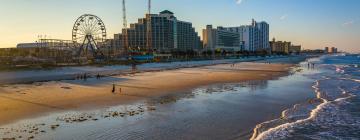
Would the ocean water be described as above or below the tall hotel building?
below

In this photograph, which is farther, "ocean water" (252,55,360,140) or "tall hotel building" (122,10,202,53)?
"tall hotel building" (122,10,202,53)

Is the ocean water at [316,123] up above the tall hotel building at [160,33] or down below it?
below

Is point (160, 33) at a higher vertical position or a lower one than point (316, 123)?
higher

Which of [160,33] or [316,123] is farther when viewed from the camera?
[160,33]

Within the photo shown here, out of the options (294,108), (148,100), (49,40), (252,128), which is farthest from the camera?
(49,40)

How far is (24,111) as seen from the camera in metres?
17.0

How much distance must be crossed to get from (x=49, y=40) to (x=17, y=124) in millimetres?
92152

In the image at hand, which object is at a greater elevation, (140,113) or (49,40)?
(49,40)

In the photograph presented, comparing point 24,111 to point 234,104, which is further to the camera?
point 234,104

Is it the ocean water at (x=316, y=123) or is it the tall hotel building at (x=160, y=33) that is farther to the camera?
the tall hotel building at (x=160, y=33)

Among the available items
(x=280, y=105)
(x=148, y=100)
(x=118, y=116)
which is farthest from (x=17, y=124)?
(x=280, y=105)

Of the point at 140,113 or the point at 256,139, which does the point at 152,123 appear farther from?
the point at 256,139

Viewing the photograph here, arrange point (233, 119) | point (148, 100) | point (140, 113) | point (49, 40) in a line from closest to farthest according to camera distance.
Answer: point (233, 119) < point (140, 113) < point (148, 100) < point (49, 40)

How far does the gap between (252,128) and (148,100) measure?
9.15 m
